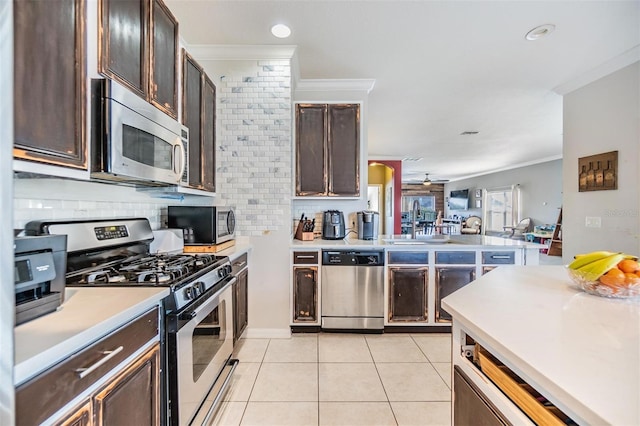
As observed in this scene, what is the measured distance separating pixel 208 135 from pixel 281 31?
1093mm

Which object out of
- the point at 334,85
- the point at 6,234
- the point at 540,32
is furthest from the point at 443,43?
the point at 6,234

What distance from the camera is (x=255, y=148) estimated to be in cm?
282

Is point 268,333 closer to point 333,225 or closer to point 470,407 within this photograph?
point 333,225

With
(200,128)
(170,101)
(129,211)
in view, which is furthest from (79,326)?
(200,128)

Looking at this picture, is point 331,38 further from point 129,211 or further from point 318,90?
point 129,211

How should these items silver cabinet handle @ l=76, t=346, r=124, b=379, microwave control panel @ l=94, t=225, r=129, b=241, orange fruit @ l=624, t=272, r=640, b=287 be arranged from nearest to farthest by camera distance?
silver cabinet handle @ l=76, t=346, r=124, b=379, orange fruit @ l=624, t=272, r=640, b=287, microwave control panel @ l=94, t=225, r=129, b=241

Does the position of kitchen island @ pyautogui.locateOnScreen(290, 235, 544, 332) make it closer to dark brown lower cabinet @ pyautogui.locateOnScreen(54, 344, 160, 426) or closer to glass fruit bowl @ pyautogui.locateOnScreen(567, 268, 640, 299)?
glass fruit bowl @ pyautogui.locateOnScreen(567, 268, 640, 299)

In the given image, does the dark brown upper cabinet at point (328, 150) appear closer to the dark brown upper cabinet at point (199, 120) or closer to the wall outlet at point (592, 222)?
the dark brown upper cabinet at point (199, 120)

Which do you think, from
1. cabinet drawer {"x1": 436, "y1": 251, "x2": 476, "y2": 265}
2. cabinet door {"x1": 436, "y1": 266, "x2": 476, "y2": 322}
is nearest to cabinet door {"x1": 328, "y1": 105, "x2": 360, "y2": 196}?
cabinet drawer {"x1": 436, "y1": 251, "x2": 476, "y2": 265}

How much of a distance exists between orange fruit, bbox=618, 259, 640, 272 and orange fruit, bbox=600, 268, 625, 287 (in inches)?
1.2

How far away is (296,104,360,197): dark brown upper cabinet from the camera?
323cm

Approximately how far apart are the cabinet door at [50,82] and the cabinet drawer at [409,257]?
2.52 metres

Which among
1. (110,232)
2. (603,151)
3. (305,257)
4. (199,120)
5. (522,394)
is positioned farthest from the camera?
(603,151)

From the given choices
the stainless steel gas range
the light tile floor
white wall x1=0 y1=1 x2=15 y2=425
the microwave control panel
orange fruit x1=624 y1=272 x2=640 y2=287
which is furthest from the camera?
the light tile floor
